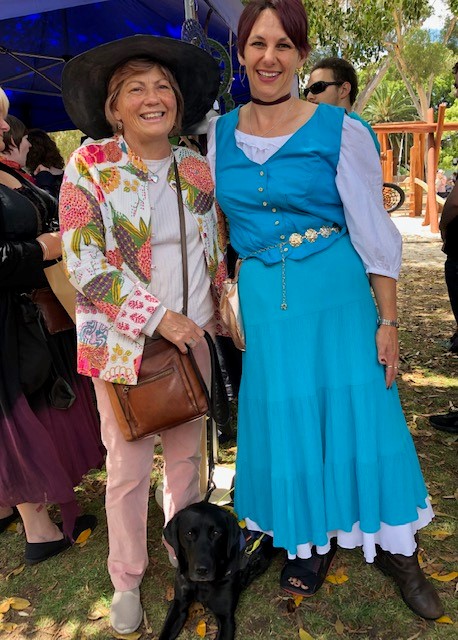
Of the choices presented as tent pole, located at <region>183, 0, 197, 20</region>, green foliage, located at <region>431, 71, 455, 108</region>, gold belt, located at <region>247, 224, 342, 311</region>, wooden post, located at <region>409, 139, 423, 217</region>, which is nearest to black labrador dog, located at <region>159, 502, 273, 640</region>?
gold belt, located at <region>247, 224, 342, 311</region>

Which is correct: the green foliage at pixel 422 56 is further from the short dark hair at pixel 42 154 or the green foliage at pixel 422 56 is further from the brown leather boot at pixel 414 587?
the brown leather boot at pixel 414 587

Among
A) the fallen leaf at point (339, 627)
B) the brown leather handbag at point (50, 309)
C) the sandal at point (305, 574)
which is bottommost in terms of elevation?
the fallen leaf at point (339, 627)

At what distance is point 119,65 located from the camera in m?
1.97

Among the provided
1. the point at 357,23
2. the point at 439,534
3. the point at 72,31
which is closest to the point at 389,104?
the point at 357,23

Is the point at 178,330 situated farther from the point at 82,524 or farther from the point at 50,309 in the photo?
the point at 82,524

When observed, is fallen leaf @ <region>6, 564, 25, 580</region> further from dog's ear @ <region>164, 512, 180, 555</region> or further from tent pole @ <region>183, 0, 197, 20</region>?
tent pole @ <region>183, 0, 197, 20</region>

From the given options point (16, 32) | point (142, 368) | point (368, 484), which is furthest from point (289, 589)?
point (16, 32)

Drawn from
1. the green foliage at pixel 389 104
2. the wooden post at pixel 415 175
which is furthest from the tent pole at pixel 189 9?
the green foliage at pixel 389 104

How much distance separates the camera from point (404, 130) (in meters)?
12.7

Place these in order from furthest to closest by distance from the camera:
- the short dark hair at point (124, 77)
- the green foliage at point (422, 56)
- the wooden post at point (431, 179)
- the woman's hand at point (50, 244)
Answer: the green foliage at point (422, 56), the wooden post at point (431, 179), the woman's hand at point (50, 244), the short dark hair at point (124, 77)

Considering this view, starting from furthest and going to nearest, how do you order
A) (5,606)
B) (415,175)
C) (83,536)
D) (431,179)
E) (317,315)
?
(415,175)
(431,179)
(83,536)
(5,606)
(317,315)

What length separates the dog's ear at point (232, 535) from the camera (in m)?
2.11

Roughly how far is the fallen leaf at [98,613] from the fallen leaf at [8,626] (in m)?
0.30

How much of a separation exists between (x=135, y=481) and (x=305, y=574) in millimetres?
839
